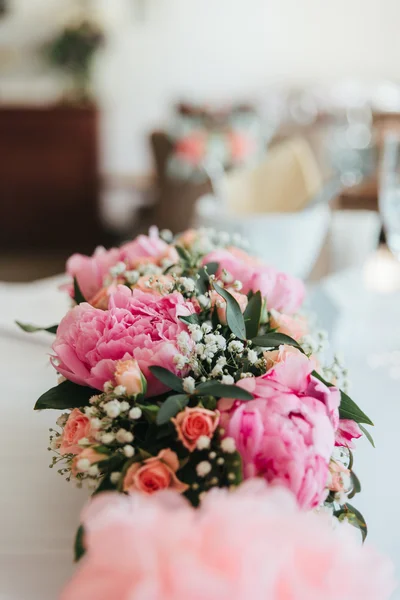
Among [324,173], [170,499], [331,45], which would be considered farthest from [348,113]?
[170,499]

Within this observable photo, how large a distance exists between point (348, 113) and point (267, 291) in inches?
208

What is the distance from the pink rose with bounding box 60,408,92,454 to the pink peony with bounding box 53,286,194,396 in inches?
1.2

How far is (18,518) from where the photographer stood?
0.62m

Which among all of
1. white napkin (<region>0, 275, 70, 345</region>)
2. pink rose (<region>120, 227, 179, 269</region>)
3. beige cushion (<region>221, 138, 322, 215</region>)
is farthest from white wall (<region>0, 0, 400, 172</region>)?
pink rose (<region>120, 227, 179, 269</region>)

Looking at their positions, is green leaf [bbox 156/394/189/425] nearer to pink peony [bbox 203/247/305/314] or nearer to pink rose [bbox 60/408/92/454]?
pink rose [bbox 60/408/92/454]

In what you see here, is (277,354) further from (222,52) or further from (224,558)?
(222,52)

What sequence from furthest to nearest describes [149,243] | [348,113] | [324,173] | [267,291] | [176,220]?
[348,113], [176,220], [324,173], [149,243], [267,291]

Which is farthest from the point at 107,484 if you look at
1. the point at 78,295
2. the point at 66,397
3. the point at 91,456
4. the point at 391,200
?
the point at 391,200

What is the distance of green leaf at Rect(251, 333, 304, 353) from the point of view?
604 mm

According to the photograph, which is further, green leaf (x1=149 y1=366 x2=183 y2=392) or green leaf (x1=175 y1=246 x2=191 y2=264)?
green leaf (x1=175 y1=246 x2=191 y2=264)

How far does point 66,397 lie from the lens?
0.60 meters

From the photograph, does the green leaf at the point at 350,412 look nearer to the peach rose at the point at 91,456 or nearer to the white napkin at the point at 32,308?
the peach rose at the point at 91,456

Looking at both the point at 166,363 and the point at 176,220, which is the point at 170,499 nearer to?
the point at 166,363

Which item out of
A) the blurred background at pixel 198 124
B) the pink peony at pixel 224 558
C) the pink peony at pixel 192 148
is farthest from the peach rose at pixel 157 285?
the pink peony at pixel 192 148
